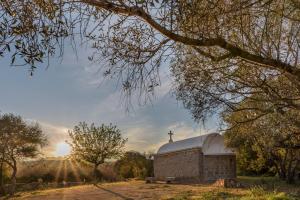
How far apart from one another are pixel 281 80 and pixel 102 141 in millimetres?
31887

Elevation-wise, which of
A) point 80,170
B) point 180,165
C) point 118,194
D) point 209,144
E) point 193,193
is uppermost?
point 209,144

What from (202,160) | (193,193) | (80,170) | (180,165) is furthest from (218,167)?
(80,170)

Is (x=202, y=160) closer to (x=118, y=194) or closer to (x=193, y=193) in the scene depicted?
(x=118, y=194)

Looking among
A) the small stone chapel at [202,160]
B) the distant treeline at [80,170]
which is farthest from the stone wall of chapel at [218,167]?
the distant treeline at [80,170]

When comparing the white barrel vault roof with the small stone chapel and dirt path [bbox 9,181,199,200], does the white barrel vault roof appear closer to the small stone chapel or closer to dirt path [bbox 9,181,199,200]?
the small stone chapel

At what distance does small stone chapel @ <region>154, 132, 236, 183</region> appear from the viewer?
35.6m

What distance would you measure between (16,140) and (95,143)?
7.25 meters

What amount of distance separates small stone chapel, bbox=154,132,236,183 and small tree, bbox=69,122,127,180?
224 inches

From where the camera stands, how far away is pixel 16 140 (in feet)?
121

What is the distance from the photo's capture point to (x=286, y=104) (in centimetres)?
1012

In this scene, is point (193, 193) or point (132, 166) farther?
point (132, 166)

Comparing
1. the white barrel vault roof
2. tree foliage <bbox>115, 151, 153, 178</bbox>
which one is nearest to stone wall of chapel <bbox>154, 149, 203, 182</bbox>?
the white barrel vault roof

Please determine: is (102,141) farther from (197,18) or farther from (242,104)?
(197,18)

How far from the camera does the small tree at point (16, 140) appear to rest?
36156 mm
